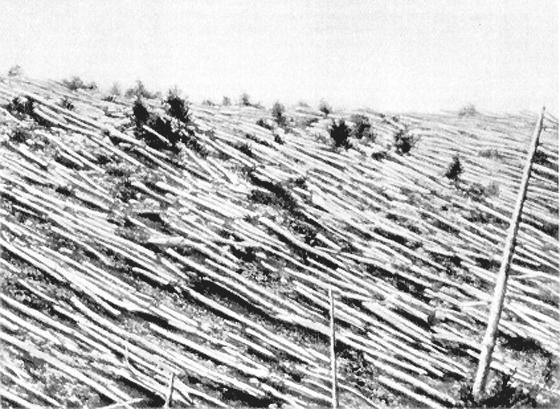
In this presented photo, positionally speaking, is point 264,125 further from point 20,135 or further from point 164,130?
point 20,135

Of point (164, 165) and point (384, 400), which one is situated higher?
point (164, 165)

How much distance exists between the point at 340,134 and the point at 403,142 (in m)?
0.44

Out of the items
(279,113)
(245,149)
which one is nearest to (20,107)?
(245,149)

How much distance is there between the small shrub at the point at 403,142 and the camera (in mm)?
3762

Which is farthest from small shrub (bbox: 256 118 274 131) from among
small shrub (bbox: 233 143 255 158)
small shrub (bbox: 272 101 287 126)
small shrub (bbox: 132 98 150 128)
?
small shrub (bbox: 132 98 150 128)

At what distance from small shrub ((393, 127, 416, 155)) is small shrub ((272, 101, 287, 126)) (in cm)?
85

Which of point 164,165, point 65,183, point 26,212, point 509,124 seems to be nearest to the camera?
point 26,212

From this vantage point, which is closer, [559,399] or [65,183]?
[559,399]

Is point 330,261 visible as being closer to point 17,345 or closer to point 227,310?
point 227,310

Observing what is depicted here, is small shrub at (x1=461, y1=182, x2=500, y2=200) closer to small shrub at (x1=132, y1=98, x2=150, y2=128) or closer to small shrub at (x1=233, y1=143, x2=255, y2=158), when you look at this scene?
small shrub at (x1=233, y1=143, x2=255, y2=158)

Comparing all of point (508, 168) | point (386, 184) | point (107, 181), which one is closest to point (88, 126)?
point (107, 181)

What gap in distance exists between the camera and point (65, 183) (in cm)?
318

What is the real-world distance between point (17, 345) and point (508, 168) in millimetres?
3060

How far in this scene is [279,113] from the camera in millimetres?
4207
